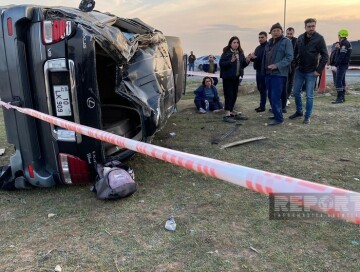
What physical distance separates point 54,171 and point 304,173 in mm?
2665

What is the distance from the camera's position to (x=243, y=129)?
20.3 ft

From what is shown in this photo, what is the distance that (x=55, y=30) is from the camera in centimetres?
313

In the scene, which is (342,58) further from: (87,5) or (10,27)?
(10,27)

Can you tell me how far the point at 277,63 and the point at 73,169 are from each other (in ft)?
13.5

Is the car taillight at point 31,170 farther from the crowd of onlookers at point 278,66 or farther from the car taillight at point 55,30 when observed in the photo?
the crowd of onlookers at point 278,66

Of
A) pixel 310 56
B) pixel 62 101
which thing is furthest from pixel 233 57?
pixel 62 101

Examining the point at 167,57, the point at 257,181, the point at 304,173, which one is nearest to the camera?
the point at 257,181

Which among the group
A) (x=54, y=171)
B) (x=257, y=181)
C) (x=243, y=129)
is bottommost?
(x=243, y=129)

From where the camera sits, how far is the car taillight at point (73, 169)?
3410mm

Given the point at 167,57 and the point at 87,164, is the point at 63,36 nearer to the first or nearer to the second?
the point at 87,164

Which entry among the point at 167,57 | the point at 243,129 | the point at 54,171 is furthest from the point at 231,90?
the point at 54,171

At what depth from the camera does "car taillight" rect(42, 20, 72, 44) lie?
10.2ft

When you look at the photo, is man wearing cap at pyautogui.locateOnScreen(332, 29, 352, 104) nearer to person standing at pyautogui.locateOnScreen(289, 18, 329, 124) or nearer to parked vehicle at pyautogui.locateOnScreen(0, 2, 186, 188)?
person standing at pyautogui.locateOnScreen(289, 18, 329, 124)

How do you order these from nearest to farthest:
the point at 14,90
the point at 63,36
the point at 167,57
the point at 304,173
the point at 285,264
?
the point at 285,264 < the point at 63,36 < the point at 14,90 < the point at 304,173 < the point at 167,57
